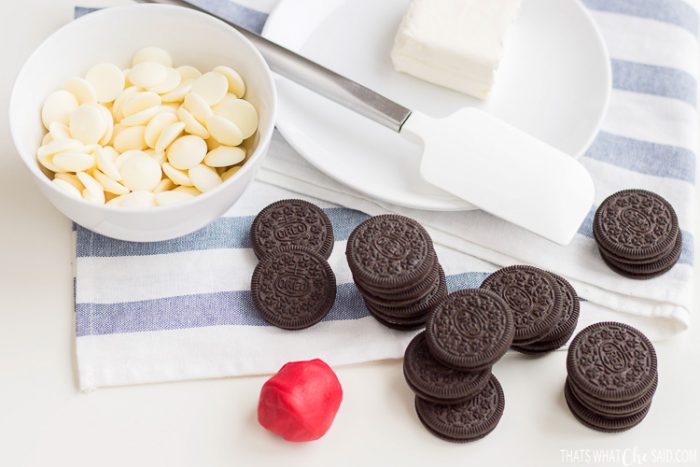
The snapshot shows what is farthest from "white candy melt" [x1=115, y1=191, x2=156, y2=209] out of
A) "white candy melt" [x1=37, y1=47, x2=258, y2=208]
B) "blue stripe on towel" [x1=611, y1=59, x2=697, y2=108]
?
"blue stripe on towel" [x1=611, y1=59, x2=697, y2=108]

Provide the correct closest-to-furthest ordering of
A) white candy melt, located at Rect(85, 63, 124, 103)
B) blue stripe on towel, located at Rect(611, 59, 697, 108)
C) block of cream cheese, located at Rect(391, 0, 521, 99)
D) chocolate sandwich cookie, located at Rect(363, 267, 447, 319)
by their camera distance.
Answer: chocolate sandwich cookie, located at Rect(363, 267, 447, 319) → white candy melt, located at Rect(85, 63, 124, 103) → block of cream cheese, located at Rect(391, 0, 521, 99) → blue stripe on towel, located at Rect(611, 59, 697, 108)

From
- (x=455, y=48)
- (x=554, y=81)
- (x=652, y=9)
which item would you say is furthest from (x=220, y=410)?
(x=652, y=9)

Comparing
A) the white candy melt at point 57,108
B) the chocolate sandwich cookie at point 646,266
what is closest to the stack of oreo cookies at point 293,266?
the white candy melt at point 57,108

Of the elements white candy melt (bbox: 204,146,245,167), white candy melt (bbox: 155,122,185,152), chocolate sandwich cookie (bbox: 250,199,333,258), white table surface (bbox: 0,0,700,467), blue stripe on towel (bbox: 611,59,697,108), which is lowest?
white table surface (bbox: 0,0,700,467)

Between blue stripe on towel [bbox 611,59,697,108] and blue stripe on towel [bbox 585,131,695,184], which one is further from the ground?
blue stripe on towel [bbox 611,59,697,108]

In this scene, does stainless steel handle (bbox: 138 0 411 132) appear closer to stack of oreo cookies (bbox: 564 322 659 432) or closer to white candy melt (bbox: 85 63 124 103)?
white candy melt (bbox: 85 63 124 103)

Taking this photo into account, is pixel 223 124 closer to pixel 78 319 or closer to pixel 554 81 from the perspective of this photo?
pixel 78 319

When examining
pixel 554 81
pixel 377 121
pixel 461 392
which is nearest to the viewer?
pixel 461 392

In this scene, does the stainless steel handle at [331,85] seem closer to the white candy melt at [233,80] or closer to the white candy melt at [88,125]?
the white candy melt at [233,80]
